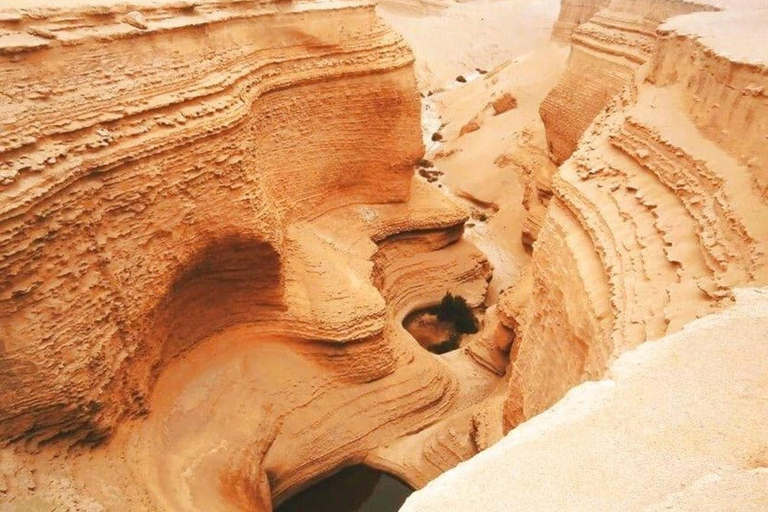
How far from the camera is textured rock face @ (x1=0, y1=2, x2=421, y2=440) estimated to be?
5.11 metres

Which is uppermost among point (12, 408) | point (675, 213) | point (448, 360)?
point (675, 213)

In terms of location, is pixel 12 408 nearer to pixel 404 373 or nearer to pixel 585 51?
pixel 404 373

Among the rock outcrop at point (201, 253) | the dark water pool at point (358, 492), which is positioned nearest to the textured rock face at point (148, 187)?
the rock outcrop at point (201, 253)

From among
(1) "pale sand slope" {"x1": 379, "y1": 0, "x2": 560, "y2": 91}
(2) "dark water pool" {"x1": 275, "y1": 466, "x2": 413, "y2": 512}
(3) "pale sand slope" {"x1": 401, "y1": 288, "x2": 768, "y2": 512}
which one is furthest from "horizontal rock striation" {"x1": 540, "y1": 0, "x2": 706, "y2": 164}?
(1) "pale sand slope" {"x1": 379, "y1": 0, "x2": 560, "y2": 91}

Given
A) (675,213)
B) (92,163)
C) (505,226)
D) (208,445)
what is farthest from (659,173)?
(505,226)

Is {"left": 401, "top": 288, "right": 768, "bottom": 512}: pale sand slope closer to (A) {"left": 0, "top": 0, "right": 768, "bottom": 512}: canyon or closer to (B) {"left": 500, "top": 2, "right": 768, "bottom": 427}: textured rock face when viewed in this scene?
(A) {"left": 0, "top": 0, "right": 768, "bottom": 512}: canyon

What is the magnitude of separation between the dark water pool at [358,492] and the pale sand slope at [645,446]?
6.57 meters

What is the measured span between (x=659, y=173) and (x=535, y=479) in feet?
12.3

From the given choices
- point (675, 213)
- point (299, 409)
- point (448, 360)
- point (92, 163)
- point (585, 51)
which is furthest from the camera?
point (585, 51)

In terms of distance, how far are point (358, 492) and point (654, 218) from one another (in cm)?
602

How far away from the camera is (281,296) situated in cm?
808

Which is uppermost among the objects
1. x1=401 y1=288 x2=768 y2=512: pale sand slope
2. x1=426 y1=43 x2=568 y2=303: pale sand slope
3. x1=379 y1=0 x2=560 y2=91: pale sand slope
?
x1=401 y1=288 x2=768 y2=512: pale sand slope

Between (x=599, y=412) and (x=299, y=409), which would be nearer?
(x=599, y=412)

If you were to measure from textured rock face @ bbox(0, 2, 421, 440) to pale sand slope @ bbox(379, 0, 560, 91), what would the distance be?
17.6 metres
